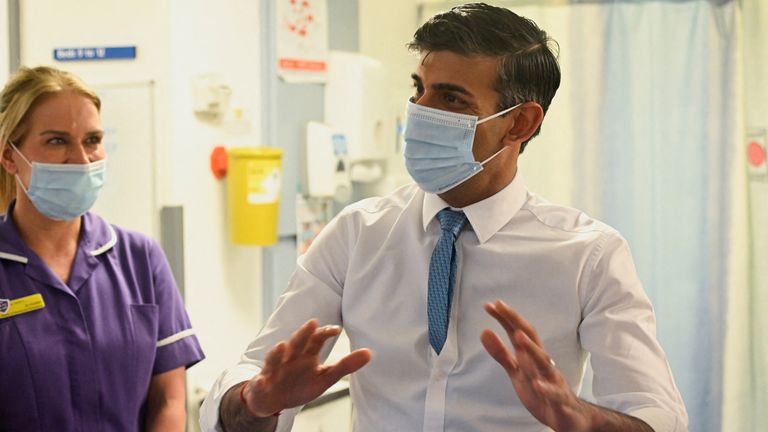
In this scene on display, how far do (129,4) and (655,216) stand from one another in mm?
1877

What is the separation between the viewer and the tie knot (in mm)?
1610

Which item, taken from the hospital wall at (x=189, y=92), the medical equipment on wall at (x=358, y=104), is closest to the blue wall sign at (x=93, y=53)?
the hospital wall at (x=189, y=92)

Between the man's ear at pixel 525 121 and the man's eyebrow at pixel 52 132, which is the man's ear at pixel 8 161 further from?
the man's ear at pixel 525 121

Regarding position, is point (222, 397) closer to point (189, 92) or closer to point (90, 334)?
point (90, 334)

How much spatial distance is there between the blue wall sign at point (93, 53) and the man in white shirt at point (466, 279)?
175cm

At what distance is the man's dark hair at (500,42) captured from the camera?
159cm

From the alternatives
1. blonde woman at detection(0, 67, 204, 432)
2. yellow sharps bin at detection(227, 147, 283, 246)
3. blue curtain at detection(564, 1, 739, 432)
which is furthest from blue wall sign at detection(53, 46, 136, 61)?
blue curtain at detection(564, 1, 739, 432)

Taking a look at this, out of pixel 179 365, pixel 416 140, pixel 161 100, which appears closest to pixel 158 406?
pixel 179 365

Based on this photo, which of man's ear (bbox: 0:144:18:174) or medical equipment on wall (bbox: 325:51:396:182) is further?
medical equipment on wall (bbox: 325:51:396:182)

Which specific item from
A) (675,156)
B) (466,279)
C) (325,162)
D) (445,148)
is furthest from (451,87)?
(325,162)

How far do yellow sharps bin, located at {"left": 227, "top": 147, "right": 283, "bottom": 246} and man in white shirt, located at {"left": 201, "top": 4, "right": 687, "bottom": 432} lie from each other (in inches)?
62.7

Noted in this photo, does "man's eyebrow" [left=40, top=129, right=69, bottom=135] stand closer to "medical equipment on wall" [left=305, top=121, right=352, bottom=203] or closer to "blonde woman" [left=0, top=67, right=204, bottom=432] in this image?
"blonde woman" [left=0, top=67, right=204, bottom=432]

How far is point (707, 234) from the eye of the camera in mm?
2879

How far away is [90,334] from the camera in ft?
6.48
